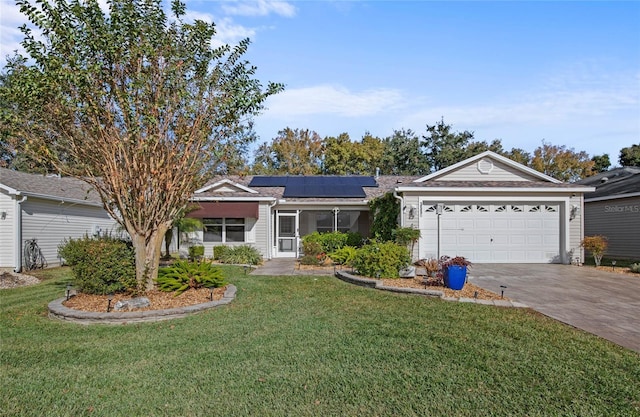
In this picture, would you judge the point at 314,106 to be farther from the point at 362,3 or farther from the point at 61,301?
the point at 61,301

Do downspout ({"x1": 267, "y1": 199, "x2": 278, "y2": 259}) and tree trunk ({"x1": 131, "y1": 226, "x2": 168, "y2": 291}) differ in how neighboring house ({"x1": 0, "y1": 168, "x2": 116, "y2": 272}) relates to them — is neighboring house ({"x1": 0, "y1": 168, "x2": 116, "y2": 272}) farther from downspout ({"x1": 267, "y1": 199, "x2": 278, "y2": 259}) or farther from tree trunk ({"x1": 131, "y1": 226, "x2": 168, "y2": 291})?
Answer: downspout ({"x1": 267, "y1": 199, "x2": 278, "y2": 259})

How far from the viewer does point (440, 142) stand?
38719 mm

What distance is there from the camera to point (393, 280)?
1077cm

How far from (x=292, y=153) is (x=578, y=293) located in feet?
102

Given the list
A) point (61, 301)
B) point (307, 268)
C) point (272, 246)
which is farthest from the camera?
point (272, 246)

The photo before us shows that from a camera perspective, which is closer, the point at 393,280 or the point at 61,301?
the point at 61,301

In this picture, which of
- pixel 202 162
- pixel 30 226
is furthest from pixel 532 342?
pixel 30 226

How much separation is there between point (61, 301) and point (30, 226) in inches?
347

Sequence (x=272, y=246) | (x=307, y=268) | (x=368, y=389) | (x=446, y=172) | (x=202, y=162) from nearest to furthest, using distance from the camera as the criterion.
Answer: (x=368, y=389) → (x=202, y=162) → (x=307, y=268) → (x=446, y=172) → (x=272, y=246)

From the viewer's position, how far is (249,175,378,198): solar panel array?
2020 cm

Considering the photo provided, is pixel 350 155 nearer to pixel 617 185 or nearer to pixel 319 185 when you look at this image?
pixel 319 185

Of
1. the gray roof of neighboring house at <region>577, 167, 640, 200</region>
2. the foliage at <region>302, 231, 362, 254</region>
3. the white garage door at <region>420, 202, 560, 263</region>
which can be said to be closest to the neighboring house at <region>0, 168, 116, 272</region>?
the foliage at <region>302, 231, 362, 254</region>

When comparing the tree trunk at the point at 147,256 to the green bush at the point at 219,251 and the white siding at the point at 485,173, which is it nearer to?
the green bush at the point at 219,251

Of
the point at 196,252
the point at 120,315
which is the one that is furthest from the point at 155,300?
the point at 196,252
